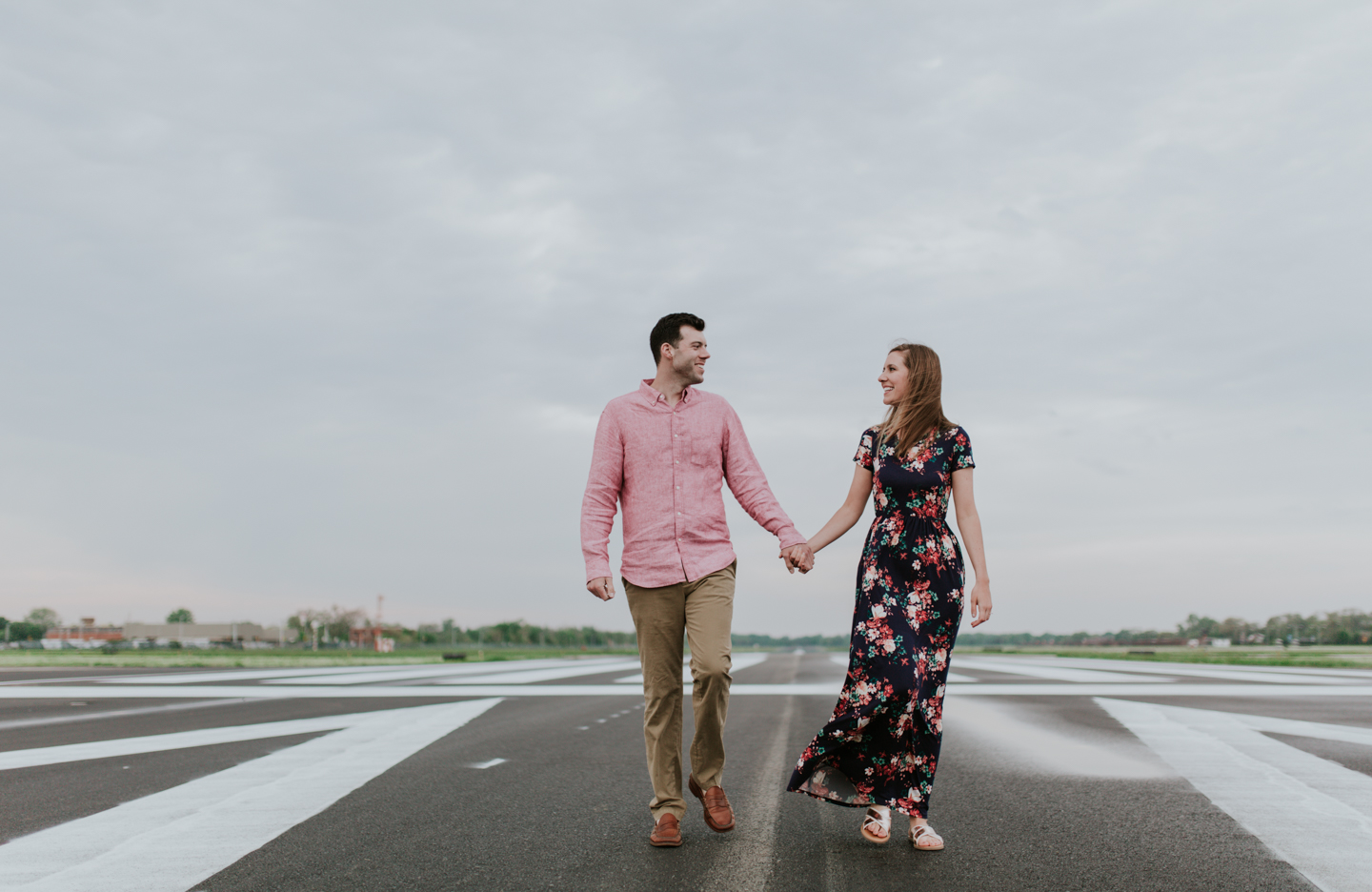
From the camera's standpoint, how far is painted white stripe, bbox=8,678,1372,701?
38.4ft

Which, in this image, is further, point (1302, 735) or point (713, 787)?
point (1302, 735)

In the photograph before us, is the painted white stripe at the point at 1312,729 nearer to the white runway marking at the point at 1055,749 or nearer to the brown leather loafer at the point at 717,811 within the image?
the white runway marking at the point at 1055,749

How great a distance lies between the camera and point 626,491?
420cm

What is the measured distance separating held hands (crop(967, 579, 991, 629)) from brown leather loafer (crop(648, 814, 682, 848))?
153 cm

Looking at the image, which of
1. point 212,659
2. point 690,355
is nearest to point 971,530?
point 690,355

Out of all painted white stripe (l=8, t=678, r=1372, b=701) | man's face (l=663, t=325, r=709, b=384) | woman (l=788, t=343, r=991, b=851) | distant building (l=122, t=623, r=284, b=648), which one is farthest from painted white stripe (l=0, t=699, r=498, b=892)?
distant building (l=122, t=623, r=284, b=648)

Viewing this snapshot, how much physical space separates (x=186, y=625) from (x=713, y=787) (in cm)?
17156

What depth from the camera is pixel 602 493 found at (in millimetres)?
4152

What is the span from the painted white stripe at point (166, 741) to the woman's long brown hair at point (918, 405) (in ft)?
18.7

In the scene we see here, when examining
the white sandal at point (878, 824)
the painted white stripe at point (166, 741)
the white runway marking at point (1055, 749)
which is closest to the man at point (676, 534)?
the white sandal at point (878, 824)

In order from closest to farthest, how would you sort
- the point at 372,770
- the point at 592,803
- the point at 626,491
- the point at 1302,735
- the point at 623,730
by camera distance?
the point at 626,491, the point at 592,803, the point at 372,770, the point at 1302,735, the point at 623,730

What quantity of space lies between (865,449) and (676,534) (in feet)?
3.22

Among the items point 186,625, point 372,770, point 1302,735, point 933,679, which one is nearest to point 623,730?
point 372,770

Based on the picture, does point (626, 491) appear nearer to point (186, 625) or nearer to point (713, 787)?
point (713, 787)
